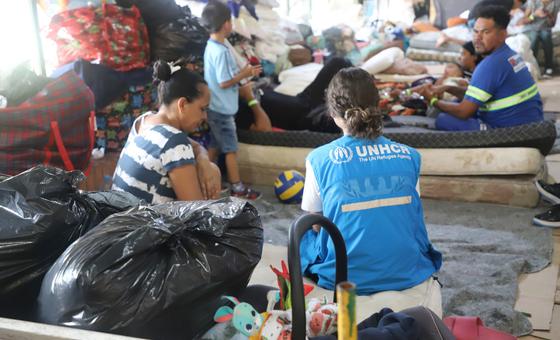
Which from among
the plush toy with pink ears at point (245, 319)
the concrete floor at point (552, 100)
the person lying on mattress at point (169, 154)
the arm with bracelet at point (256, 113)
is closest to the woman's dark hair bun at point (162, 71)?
the person lying on mattress at point (169, 154)

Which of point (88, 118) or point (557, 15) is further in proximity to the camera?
point (557, 15)

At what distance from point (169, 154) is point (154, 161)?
6 centimetres

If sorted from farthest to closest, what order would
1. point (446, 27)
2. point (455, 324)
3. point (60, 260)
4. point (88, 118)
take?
point (446, 27)
point (88, 118)
point (455, 324)
point (60, 260)

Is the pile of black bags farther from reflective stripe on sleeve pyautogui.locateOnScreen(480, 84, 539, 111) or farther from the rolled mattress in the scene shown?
reflective stripe on sleeve pyautogui.locateOnScreen(480, 84, 539, 111)

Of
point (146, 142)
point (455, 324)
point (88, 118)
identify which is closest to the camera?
point (455, 324)

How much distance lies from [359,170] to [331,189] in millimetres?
105

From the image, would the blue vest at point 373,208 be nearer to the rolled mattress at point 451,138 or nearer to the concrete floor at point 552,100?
the rolled mattress at point 451,138

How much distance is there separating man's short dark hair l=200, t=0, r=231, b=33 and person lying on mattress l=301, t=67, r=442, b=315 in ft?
6.39

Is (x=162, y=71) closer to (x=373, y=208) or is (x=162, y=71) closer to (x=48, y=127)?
(x=48, y=127)

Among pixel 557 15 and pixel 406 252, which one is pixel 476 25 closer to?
Result: pixel 406 252

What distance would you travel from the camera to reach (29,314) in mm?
1227

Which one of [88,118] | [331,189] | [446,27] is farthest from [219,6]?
[446,27]

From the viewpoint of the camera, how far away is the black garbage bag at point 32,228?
4.06 ft

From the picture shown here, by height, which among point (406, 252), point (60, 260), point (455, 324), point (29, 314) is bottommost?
point (455, 324)
